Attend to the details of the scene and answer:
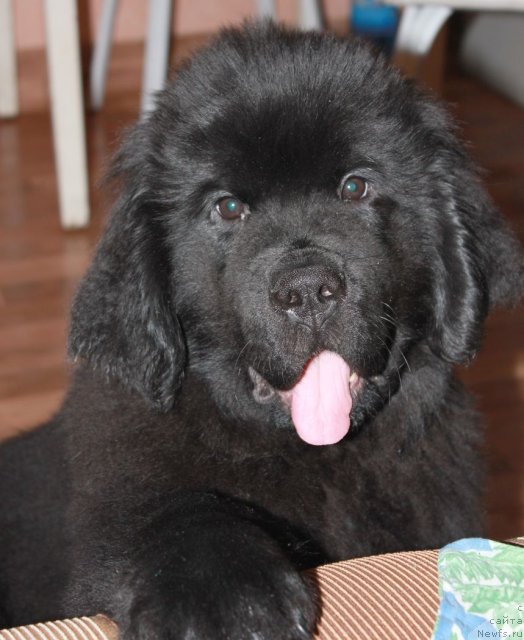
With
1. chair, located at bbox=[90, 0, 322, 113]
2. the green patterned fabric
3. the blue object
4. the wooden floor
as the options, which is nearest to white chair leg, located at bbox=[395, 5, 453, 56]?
the wooden floor

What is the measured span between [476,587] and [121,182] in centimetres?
117

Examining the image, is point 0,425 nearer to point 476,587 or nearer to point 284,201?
point 284,201

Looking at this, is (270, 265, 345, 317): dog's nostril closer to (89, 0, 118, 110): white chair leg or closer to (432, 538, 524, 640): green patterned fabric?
(432, 538, 524, 640): green patterned fabric

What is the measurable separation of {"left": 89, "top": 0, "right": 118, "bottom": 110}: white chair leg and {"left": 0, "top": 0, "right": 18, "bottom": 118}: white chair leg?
0.49 meters

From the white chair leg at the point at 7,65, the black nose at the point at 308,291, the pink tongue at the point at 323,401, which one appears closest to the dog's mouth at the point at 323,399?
the pink tongue at the point at 323,401

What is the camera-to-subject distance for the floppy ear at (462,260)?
6.69 ft

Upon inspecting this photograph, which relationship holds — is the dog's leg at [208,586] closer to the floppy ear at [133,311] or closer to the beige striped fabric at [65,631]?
the beige striped fabric at [65,631]

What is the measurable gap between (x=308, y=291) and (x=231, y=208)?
27 centimetres

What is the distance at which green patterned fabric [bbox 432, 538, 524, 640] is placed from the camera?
1.30 m

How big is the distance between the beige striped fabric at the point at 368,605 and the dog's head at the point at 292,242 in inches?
21.3

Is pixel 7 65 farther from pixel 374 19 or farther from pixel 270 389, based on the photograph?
pixel 270 389

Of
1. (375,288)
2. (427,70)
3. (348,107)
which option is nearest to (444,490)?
(375,288)

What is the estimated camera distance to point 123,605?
4.96 ft

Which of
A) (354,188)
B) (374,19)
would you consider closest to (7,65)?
(374,19)
